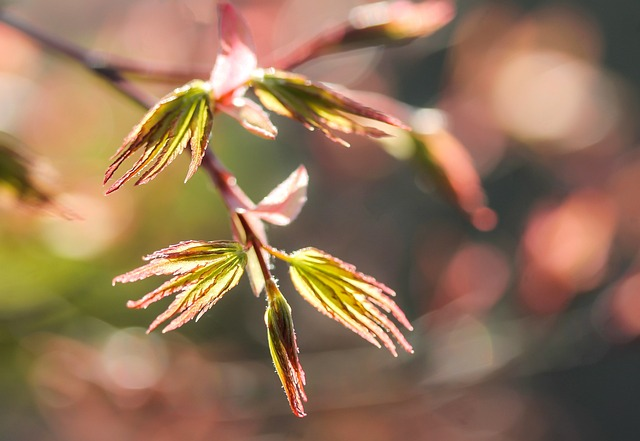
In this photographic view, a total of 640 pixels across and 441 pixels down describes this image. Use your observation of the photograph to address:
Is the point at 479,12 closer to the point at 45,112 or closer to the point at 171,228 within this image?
the point at 171,228

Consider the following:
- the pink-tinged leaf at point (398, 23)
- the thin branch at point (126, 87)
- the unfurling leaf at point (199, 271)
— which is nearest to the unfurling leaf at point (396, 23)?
the pink-tinged leaf at point (398, 23)

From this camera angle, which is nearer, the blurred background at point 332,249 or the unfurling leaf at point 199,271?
the unfurling leaf at point 199,271

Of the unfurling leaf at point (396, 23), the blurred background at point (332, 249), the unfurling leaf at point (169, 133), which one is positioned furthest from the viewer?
the blurred background at point (332, 249)

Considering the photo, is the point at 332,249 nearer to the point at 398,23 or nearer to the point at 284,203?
the point at 398,23

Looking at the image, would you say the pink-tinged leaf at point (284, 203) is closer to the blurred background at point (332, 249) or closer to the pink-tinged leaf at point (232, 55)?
the pink-tinged leaf at point (232, 55)

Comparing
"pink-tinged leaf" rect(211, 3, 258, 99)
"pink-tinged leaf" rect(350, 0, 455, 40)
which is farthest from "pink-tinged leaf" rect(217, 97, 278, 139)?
"pink-tinged leaf" rect(350, 0, 455, 40)
